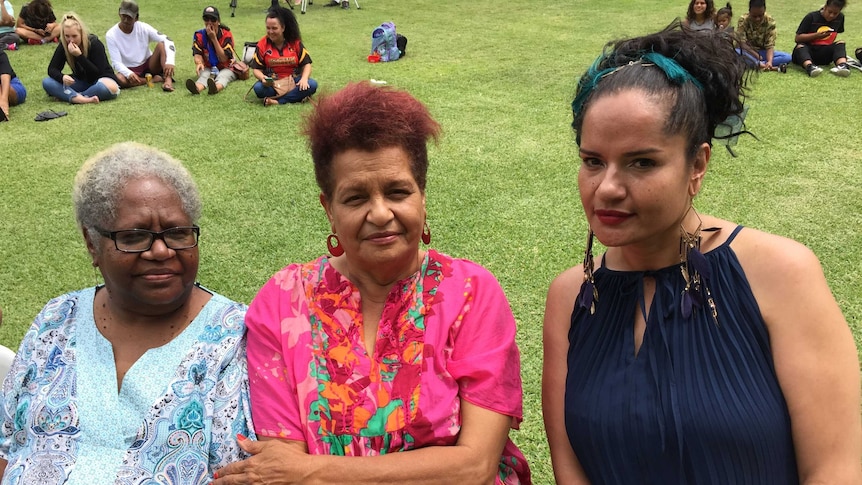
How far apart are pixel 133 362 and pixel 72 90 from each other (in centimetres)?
874

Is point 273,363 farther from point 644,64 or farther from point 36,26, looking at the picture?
point 36,26

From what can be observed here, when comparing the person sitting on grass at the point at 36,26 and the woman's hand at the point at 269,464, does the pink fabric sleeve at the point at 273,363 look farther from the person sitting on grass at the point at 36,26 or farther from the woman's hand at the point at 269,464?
the person sitting on grass at the point at 36,26

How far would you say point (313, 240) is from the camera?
17.3 feet

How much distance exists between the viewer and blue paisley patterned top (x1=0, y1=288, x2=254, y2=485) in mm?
2176

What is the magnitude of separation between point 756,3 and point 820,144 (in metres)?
4.60

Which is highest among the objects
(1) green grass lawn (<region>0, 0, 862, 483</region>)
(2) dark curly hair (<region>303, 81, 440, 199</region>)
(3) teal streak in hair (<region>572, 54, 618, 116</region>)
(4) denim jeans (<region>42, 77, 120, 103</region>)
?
(3) teal streak in hair (<region>572, 54, 618, 116</region>)

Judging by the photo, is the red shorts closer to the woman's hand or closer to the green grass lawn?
the green grass lawn

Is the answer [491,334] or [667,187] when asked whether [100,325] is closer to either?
[491,334]

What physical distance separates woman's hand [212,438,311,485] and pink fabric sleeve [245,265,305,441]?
3cm

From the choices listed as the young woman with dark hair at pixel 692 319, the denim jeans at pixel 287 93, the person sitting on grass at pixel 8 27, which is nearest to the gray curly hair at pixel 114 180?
the young woman with dark hair at pixel 692 319

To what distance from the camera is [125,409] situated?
2248 mm

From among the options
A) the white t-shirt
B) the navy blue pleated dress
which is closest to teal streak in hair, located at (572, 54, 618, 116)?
the navy blue pleated dress

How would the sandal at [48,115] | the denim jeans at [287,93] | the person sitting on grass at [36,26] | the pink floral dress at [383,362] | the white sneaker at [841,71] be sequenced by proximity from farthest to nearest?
the person sitting on grass at [36,26] → the white sneaker at [841,71] → the denim jeans at [287,93] → the sandal at [48,115] → the pink floral dress at [383,362]

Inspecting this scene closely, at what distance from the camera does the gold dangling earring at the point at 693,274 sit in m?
1.95
